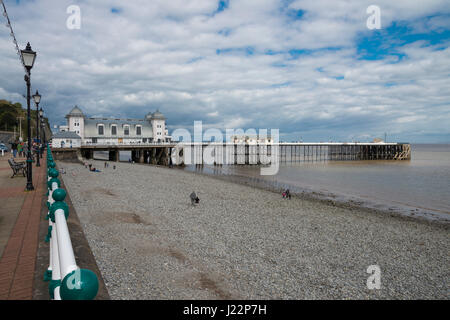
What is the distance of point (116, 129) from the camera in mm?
51875

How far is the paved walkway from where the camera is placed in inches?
126

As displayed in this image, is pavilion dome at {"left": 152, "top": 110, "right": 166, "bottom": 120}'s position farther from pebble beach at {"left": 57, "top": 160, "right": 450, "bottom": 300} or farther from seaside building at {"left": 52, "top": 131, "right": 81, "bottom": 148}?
pebble beach at {"left": 57, "top": 160, "right": 450, "bottom": 300}

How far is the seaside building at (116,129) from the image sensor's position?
4884 cm

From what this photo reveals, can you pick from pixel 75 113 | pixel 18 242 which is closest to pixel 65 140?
pixel 75 113

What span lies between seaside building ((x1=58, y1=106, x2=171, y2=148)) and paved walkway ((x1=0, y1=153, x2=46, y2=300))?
1709 inches

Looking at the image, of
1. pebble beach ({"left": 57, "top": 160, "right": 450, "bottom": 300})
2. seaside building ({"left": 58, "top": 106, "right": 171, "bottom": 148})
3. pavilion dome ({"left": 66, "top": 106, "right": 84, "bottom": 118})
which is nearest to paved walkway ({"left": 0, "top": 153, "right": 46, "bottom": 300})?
pebble beach ({"left": 57, "top": 160, "right": 450, "bottom": 300})

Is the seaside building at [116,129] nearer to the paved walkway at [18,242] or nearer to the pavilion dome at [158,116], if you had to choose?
the pavilion dome at [158,116]

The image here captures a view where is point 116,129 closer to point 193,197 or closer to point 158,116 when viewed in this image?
point 158,116

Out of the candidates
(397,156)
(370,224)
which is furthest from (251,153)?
(370,224)

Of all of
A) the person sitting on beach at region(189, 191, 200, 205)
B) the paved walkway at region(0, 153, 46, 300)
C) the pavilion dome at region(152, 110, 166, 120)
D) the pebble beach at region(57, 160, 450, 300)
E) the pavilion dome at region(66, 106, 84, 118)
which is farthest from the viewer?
the pavilion dome at region(152, 110, 166, 120)

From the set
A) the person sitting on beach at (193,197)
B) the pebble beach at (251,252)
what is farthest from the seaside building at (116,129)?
the pebble beach at (251,252)

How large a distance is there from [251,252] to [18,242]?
5.63 meters

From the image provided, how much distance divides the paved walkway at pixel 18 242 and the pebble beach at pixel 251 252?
1553mm

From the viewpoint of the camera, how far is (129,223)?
9438 mm
